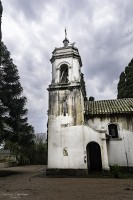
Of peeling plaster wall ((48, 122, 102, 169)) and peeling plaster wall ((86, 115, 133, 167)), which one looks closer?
peeling plaster wall ((48, 122, 102, 169))

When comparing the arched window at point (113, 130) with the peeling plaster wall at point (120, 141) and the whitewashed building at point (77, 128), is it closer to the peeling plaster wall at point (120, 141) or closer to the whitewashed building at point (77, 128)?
the whitewashed building at point (77, 128)

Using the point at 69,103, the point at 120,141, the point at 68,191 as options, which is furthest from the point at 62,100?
the point at 68,191

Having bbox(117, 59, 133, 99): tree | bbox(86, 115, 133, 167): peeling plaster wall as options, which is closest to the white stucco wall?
bbox(86, 115, 133, 167): peeling plaster wall

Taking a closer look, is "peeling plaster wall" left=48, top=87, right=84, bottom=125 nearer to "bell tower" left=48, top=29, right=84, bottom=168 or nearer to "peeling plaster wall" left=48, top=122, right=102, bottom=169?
"bell tower" left=48, top=29, right=84, bottom=168

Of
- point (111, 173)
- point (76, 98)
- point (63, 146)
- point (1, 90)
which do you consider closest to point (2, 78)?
point (1, 90)

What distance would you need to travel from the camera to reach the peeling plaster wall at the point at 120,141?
17516mm

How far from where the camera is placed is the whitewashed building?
16562 mm

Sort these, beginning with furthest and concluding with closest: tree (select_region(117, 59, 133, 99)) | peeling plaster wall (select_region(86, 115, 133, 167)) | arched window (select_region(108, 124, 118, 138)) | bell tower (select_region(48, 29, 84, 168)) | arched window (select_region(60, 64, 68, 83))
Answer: tree (select_region(117, 59, 133, 99)), arched window (select_region(60, 64, 68, 83)), arched window (select_region(108, 124, 118, 138)), peeling plaster wall (select_region(86, 115, 133, 167)), bell tower (select_region(48, 29, 84, 168))

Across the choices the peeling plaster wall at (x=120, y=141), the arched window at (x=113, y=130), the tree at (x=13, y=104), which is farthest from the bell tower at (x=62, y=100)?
the tree at (x=13, y=104)

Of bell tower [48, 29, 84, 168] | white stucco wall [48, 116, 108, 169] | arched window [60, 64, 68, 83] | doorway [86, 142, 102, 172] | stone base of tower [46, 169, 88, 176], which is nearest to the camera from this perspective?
stone base of tower [46, 169, 88, 176]

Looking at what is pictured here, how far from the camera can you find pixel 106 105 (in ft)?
71.3

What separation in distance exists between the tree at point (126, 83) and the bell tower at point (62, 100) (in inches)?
447

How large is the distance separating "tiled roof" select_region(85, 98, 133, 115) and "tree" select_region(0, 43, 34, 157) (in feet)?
27.4

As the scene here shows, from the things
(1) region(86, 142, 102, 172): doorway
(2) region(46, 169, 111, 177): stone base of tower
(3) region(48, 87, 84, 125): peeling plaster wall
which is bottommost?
(2) region(46, 169, 111, 177): stone base of tower
